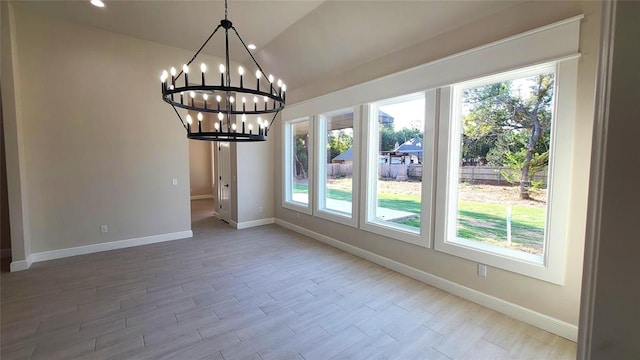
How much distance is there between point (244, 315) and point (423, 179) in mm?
2638

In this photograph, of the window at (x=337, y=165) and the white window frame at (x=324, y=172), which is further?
the window at (x=337, y=165)

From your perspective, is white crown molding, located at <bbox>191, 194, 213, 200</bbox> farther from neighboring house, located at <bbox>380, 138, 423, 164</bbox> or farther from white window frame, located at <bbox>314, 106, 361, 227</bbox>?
neighboring house, located at <bbox>380, 138, 423, 164</bbox>

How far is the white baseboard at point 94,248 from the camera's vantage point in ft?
13.1

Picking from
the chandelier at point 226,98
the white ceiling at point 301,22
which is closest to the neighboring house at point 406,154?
the white ceiling at point 301,22

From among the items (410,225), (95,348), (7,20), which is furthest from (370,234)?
(7,20)

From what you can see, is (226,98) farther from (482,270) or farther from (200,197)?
(200,197)

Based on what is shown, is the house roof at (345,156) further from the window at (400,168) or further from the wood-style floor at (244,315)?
the wood-style floor at (244,315)

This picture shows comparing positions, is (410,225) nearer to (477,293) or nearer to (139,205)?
(477,293)

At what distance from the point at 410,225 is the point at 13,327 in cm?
446

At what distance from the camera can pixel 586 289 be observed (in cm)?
48

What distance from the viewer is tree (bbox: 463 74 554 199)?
2.69m

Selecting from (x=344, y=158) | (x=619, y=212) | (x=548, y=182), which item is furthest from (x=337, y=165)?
(x=619, y=212)

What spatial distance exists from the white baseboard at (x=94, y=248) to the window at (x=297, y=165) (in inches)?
88.5

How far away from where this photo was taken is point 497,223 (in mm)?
3078
